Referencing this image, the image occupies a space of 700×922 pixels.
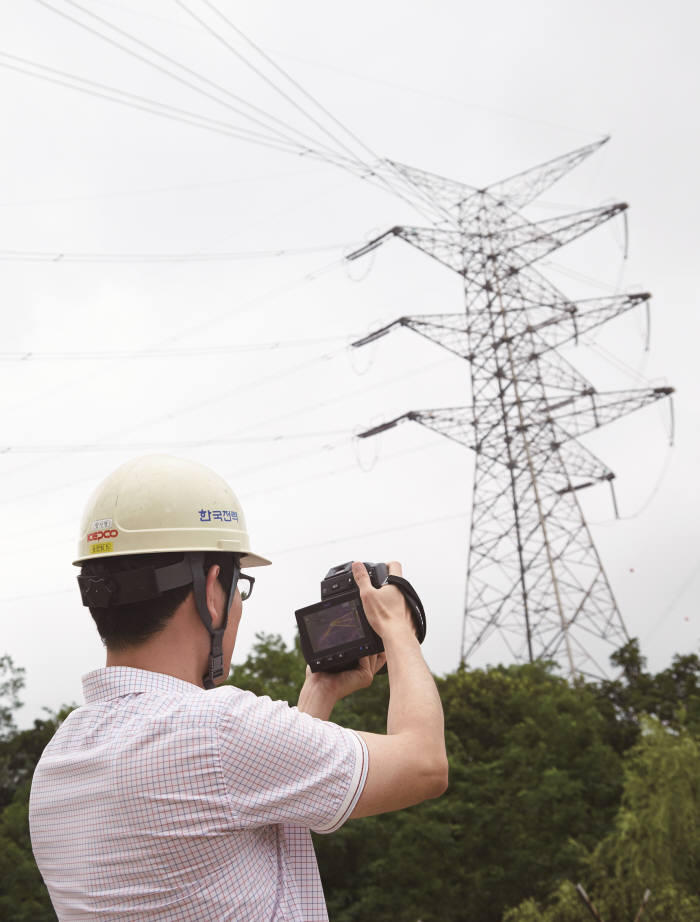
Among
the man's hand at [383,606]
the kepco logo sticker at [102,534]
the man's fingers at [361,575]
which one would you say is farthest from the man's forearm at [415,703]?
the kepco logo sticker at [102,534]

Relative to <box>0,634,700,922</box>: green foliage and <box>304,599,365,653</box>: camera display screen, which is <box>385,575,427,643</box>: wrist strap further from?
<box>0,634,700,922</box>: green foliage

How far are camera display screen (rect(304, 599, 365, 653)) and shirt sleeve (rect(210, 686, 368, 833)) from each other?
578 mm

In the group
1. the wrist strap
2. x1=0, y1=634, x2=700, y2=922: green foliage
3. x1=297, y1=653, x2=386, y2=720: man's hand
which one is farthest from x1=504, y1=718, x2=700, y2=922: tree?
the wrist strap

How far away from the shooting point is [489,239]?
136 ft

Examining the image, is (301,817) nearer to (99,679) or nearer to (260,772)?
(260,772)

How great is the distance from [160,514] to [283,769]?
775 millimetres

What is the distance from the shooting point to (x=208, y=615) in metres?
2.40

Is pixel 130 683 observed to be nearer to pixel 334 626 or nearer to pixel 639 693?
pixel 334 626

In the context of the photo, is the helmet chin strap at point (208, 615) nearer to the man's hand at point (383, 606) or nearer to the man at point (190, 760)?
the man at point (190, 760)

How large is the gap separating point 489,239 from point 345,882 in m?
25.8

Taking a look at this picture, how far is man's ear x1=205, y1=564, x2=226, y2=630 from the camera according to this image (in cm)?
243

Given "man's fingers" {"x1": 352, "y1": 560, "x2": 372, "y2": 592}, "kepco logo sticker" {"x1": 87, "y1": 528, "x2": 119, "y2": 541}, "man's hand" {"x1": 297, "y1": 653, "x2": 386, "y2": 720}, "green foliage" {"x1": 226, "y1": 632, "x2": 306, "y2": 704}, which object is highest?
"green foliage" {"x1": 226, "y1": 632, "x2": 306, "y2": 704}

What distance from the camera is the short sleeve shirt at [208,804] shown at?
2.09 m

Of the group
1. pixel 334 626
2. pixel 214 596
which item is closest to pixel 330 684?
pixel 334 626
